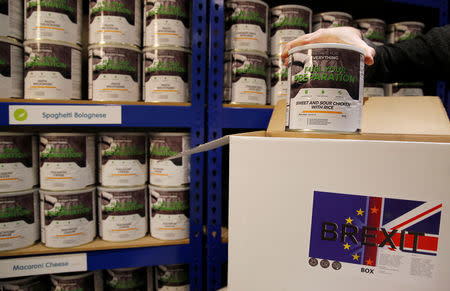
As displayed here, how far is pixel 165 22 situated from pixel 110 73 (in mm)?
267

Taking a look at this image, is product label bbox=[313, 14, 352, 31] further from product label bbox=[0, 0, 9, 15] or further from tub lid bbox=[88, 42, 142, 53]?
product label bbox=[0, 0, 9, 15]

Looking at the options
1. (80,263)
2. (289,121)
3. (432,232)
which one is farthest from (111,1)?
(432,232)

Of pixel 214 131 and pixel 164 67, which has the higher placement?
pixel 164 67

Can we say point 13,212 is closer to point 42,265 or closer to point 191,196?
point 42,265

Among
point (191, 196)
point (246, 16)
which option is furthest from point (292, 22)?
point (191, 196)

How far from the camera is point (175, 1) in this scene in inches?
37.2

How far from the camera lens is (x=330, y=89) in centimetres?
52

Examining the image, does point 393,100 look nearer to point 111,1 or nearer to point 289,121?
point 289,121

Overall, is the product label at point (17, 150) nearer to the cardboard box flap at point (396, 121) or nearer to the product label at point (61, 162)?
the product label at point (61, 162)

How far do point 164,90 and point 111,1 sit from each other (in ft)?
1.16

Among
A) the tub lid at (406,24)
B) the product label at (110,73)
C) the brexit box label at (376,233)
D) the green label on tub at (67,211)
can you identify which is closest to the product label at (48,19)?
→ the product label at (110,73)

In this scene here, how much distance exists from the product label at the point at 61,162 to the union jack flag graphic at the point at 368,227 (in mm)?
819

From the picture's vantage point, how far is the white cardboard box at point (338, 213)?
17.0 inches

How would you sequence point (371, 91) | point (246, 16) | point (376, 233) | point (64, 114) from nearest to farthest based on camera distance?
point (376, 233) < point (64, 114) < point (246, 16) < point (371, 91)
